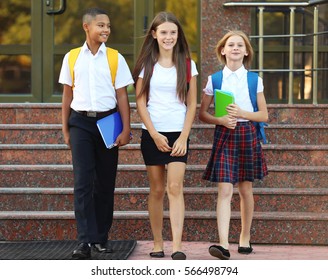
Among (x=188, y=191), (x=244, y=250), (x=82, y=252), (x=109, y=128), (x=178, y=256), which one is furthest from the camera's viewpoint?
(x=188, y=191)

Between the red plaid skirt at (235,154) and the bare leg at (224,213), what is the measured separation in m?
0.08

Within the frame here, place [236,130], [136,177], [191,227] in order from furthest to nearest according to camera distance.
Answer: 1. [136,177]
2. [191,227]
3. [236,130]

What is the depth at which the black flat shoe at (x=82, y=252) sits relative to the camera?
23.5 feet

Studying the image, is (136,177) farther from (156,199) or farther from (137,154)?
(156,199)

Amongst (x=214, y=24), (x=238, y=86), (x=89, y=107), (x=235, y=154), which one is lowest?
(x=235, y=154)

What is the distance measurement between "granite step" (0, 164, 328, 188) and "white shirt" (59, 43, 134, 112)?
4.63 feet

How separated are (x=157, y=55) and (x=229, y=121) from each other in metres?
0.70

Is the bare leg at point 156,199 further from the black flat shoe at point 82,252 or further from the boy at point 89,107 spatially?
the black flat shoe at point 82,252

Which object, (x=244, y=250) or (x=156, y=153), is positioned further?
(x=244, y=250)

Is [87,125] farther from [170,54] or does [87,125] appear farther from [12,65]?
[12,65]

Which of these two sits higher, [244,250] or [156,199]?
[156,199]

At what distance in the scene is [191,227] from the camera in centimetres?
819

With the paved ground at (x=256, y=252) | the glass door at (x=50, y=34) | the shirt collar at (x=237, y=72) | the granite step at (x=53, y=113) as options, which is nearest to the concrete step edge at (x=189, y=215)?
the paved ground at (x=256, y=252)

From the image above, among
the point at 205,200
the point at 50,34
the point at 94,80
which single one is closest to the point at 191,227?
the point at 205,200
